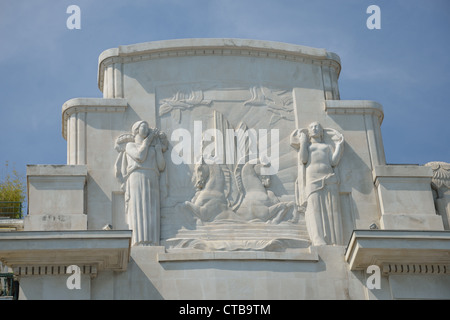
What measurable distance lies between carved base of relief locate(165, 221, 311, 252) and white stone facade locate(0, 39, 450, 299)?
0.11ft

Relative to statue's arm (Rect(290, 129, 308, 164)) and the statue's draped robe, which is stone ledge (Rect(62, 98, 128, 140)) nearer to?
the statue's draped robe

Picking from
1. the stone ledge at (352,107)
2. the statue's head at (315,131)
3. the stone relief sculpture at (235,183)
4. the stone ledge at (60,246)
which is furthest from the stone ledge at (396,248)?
the stone ledge at (60,246)

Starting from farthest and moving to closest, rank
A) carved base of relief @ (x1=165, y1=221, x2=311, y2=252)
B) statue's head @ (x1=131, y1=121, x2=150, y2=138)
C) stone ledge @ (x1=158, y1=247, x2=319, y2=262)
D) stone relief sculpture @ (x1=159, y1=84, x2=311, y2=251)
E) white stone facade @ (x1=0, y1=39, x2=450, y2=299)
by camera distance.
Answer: statue's head @ (x1=131, y1=121, x2=150, y2=138)
stone relief sculpture @ (x1=159, y1=84, x2=311, y2=251)
carved base of relief @ (x1=165, y1=221, x2=311, y2=252)
stone ledge @ (x1=158, y1=247, x2=319, y2=262)
white stone facade @ (x1=0, y1=39, x2=450, y2=299)

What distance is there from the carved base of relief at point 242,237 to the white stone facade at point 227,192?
34mm

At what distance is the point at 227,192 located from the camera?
2327 cm

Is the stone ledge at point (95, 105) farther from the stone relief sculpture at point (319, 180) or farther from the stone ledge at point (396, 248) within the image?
the stone ledge at point (396, 248)

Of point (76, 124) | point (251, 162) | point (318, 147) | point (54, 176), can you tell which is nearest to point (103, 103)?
point (76, 124)

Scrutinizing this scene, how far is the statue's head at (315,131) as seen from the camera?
2400cm

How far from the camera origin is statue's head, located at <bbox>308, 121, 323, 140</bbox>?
78.7 feet

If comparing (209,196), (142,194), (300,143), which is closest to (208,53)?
(300,143)

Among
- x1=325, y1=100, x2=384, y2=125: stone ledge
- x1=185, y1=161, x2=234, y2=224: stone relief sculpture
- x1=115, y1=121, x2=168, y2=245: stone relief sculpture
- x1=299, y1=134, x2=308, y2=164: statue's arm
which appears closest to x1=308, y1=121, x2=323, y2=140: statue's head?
x1=299, y1=134, x2=308, y2=164: statue's arm

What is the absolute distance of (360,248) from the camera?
21422 millimetres

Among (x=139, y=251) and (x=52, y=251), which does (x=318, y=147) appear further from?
(x=52, y=251)

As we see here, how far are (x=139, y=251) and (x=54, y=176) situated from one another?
2693 millimetres
